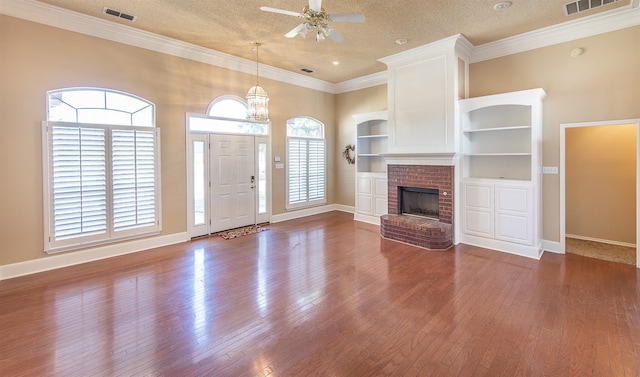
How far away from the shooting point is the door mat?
584 centimetres

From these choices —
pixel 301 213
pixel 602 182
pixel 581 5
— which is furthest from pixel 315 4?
pixel 602 182

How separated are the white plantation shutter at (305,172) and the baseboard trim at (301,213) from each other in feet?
0.54

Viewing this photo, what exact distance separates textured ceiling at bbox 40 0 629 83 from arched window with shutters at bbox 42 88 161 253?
1276 mm

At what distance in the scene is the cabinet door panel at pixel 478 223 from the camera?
16.4ft

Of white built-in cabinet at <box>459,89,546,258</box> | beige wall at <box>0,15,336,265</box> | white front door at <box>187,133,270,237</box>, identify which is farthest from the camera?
white front door at <box>187,133,270,237</box>

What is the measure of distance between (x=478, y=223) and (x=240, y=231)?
458 centimetres

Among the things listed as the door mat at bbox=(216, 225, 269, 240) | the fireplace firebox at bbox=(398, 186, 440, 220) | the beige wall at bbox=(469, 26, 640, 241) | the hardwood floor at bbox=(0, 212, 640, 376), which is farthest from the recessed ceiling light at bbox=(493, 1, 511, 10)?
the door mat at bbox=(216, 225, 269, 240)

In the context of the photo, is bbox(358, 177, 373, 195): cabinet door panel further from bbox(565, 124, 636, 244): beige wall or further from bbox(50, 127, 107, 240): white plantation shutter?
bbox(50, 127, 107, 240): white plantation shutter

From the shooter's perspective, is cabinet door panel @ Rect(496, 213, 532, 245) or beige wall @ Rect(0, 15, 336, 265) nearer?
beige wall @ Rect(0, 15, 336, 265)

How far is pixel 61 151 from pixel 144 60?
1912 millimetres

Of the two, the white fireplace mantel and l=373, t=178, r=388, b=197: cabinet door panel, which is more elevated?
the white fireplace mantel

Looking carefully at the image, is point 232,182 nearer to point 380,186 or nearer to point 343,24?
point 380,186

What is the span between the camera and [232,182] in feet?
20.4

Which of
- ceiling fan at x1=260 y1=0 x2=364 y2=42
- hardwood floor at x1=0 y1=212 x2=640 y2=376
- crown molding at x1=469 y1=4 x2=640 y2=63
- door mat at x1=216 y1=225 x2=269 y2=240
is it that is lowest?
hardwood floor at x1=0 y1=212 x2=640 y2=376
